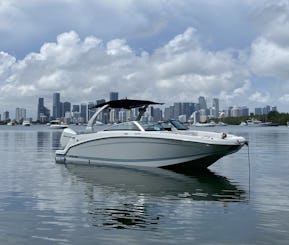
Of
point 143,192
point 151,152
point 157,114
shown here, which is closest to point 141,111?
point 157,114

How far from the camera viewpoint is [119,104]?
28562mm

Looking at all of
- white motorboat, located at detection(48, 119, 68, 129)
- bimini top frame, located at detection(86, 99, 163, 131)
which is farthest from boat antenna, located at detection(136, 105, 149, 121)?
white motorboat, located at detection(48, 119, 68, 129)

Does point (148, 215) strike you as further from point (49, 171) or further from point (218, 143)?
point (49, 171)

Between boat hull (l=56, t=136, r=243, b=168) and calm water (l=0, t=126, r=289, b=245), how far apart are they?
38.4 inches

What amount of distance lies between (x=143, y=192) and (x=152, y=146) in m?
6.95

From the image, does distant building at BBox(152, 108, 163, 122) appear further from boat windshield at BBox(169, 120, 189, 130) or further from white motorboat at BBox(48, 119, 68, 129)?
white motorboat at BBox(48, 119, 68, 129)

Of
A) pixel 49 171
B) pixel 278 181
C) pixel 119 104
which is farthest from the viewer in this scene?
pixel 119 104

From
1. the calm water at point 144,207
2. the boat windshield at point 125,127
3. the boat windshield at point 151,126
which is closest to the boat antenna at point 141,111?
the boat windshield at point 125,127

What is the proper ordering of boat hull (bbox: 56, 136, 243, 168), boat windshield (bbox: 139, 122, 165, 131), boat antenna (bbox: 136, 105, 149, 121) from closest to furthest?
boat hull (bbox: 56, 136, 243, 168)
boat windshield (bbox: 139, 122, 165, 131)
boat antenna (bbox: 136, 105, 149, 121)

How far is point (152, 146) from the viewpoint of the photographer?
23578 millimetres

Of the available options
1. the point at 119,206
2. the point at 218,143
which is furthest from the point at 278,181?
the point at 119,206

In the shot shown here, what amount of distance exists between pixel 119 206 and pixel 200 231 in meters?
3.73

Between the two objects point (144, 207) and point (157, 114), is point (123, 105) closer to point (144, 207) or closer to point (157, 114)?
point (157, 114)

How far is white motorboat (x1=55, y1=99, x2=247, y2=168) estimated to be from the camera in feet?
74.0
